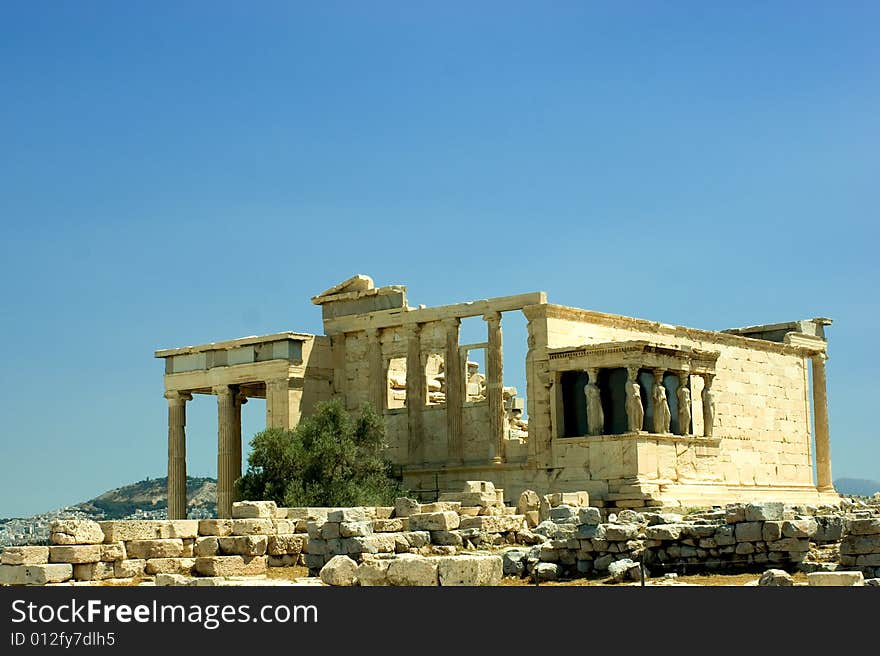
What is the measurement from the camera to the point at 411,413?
3366 centimetres

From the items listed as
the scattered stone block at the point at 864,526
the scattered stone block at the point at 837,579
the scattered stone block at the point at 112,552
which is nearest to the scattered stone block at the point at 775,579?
the scattered stone block at the point at 837,579

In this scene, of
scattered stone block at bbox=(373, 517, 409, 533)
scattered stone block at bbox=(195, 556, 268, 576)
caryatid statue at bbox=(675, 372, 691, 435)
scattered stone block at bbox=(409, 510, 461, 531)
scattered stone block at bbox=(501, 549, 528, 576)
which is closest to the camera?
scattered stone block at bbox=(501, 549, 528, 576)

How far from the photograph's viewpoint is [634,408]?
29469 millimetres

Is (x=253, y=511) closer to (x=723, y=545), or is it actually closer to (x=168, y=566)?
(x=168, y=566)

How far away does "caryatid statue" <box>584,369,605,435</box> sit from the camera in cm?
2995

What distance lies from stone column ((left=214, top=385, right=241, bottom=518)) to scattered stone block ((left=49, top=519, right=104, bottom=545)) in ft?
49.5

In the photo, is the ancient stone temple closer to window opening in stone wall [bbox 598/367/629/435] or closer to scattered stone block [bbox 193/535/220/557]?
window opening in stone wall [bbox 598/367/629/435]

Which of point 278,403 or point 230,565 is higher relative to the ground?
point 278,403

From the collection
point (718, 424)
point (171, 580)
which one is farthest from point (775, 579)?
point (718, 424)

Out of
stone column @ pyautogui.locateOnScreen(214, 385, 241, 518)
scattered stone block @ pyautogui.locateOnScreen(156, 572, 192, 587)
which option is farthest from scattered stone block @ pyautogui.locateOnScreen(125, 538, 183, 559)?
stone column @ pyautogui.locateOnScreen(214, 385, 241, 518)

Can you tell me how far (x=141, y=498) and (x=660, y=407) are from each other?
49612 millimetres
